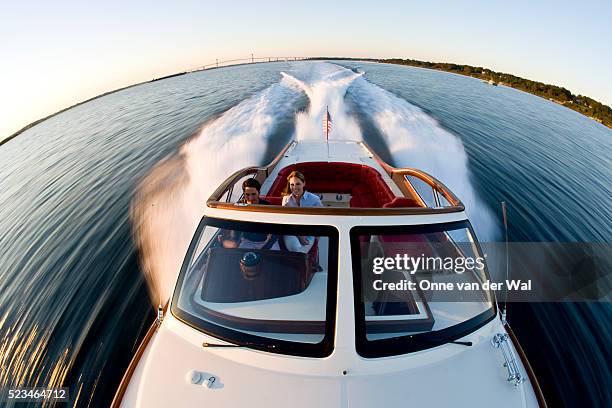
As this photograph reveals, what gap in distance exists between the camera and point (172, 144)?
36.5ft

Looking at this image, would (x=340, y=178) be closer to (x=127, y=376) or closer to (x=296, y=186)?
(x=296, y=186)

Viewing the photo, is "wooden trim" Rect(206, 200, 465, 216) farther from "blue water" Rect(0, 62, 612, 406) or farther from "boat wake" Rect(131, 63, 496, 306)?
"boat wake" Rect(131, 63, 496, 306)

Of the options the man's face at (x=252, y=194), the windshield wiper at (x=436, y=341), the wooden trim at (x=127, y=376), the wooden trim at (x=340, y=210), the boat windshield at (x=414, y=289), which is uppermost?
the man's face at (x=252, y=194)

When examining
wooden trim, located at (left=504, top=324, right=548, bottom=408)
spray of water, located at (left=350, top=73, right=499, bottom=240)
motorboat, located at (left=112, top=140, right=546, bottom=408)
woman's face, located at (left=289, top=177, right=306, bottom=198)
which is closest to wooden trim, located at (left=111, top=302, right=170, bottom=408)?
motorboat, located at (left=112, top=140, right=546, bottom=408)

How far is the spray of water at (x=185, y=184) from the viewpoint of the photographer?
16.6 ft

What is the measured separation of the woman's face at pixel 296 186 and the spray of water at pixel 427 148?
13.2 feet

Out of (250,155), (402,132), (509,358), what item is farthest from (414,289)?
(402,132)

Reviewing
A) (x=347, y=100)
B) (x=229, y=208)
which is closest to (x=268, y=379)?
(x=229, y=208)

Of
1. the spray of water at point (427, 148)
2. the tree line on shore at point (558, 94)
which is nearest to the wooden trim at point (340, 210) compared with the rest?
the spray of water at point (427, 148)

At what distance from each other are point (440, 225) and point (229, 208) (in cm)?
157

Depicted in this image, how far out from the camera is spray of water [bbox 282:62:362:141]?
11.1m

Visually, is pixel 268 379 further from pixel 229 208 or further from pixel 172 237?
pixel 172 237

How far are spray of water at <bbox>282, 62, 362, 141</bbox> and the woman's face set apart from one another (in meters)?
7.55

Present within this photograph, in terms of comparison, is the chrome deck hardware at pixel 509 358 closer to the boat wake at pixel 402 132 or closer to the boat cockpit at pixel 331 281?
the boat cockpit at pixel 331 281
